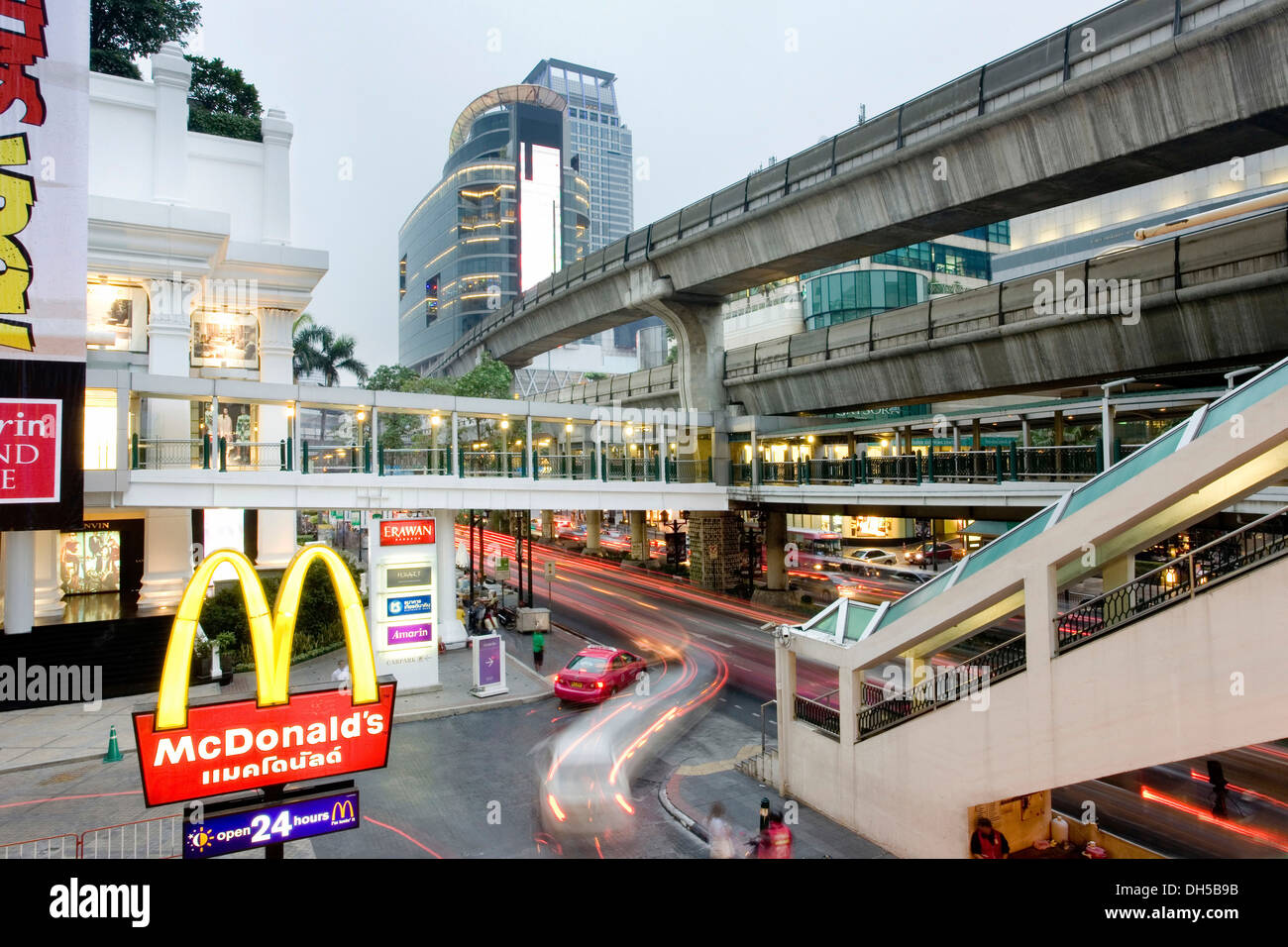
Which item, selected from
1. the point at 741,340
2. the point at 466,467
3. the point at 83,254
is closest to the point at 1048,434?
the point at 741,340

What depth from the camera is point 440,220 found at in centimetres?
13875

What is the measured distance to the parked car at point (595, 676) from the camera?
62.0ft

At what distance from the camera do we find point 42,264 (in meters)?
17.2

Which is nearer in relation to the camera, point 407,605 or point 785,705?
point 785,705

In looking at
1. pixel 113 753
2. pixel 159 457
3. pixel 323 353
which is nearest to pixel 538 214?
pixel 323 353

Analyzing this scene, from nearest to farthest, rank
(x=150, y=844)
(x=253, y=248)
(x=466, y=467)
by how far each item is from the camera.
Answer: (x=150, y=844) → (x=466, y=467) → (x=253, y=248)

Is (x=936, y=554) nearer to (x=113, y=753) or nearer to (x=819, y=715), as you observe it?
(x=819, y=715)

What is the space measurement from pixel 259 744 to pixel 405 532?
14.2 meters

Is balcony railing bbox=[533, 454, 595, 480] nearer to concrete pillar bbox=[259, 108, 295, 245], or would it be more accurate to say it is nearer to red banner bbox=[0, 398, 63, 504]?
red banner bbox=[0, 398, 63, 504]

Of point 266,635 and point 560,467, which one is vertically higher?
point 560,467

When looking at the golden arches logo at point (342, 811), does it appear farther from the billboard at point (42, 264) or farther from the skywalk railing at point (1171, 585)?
the billboard at point (42, 264)
